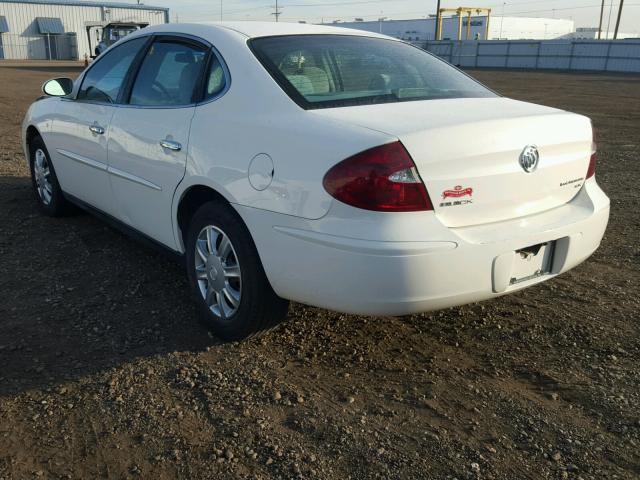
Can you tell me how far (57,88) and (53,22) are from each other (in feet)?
187

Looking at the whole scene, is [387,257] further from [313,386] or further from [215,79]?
[215,79]

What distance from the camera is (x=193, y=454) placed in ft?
8.09

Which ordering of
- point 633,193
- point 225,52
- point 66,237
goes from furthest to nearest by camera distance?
point 633,193
point 66,237
point 225,52

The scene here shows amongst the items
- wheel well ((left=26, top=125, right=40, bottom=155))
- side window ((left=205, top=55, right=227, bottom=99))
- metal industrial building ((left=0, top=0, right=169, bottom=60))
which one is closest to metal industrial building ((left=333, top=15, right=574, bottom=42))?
metal industrial building ((left=0, top=0, right=169, bottom=60))

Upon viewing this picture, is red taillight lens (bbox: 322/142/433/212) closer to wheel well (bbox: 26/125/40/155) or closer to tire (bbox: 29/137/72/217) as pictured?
tire (bbox: 29/137/72/217)

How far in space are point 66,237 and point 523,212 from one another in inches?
142

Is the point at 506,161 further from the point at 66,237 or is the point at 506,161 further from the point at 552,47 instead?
the point at 552,47

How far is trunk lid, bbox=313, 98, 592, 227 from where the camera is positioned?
2645 mm

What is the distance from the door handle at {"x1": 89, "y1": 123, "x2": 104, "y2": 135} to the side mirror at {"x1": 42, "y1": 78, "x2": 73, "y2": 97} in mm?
959

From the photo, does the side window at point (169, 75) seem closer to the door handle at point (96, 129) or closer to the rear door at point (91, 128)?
the rear door at point (91, 128)

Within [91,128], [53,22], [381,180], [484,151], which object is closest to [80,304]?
[91,128]

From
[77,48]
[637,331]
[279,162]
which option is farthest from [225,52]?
[77,48]

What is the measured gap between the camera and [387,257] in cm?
256

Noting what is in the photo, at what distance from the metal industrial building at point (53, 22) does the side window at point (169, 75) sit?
53.7 m
